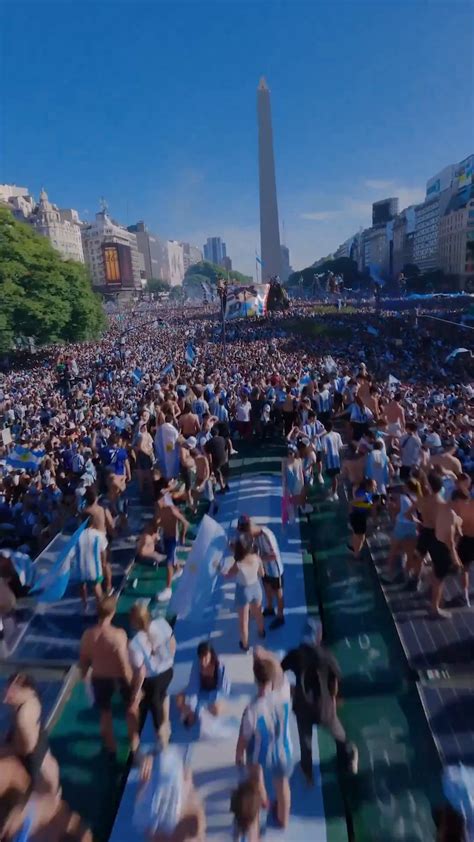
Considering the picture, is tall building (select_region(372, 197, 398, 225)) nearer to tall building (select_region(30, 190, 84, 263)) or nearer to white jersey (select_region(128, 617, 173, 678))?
tall building (select_region(30, 190, 84, 263))

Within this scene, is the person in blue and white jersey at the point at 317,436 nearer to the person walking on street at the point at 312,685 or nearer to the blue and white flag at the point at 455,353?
the person walking on street at the point at 312,685

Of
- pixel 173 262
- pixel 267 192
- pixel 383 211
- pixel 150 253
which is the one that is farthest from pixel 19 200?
pixel 173 262

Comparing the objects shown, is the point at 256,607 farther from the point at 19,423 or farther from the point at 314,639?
the point at 19,423

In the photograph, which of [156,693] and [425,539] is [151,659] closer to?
[156,693]

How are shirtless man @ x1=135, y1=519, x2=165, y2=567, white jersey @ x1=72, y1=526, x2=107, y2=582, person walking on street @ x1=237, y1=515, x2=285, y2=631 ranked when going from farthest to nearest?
shirtless man @ x1=135, y1=519, x2=165, y2=567 → white jersey @ x1=72, y1=526, x2=107, y2=582 → person walking on street @ x1=237, y1=515, x2=285, y2=631

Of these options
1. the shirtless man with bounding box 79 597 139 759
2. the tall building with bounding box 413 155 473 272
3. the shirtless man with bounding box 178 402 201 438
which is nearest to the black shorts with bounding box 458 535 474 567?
the shirtless man with bounding box 79 597 139 759

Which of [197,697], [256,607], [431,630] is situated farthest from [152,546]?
[431,630]
